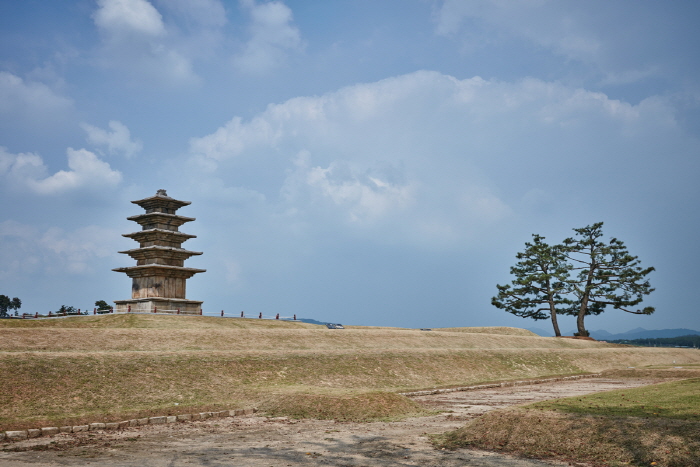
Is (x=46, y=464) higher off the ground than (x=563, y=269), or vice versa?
(x=563, y=269)

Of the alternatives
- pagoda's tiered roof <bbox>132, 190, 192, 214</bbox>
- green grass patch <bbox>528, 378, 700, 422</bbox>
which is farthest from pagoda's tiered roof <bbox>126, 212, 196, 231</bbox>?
green grass patch <bbox>528, 378, 700, 422</bbox>

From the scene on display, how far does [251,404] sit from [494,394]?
12.5 m

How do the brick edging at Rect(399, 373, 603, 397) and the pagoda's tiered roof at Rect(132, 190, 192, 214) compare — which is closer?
the brick edging at Rect(399, 373, 603, 397)

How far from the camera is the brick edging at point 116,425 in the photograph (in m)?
15.6

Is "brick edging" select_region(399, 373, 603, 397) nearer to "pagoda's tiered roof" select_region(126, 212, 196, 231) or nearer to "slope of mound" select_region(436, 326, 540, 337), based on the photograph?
"slope of mound" select_region(436, 326, 540, 337)

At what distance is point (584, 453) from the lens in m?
12.6

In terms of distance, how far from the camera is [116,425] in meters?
17.3

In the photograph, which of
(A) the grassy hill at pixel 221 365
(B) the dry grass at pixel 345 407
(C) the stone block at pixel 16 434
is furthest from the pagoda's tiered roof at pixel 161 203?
(C) the stone block at pixel 16 434

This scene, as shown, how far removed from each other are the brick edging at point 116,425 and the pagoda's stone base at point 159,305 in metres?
30.6

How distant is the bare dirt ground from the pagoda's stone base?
32529 mm

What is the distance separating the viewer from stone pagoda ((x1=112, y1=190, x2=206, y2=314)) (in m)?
50.5

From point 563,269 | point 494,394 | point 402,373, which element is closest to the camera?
point 494,394

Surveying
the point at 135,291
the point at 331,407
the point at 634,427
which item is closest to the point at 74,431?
the point at 331,407

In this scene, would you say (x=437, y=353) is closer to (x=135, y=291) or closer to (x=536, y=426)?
(x=536, y=426)
